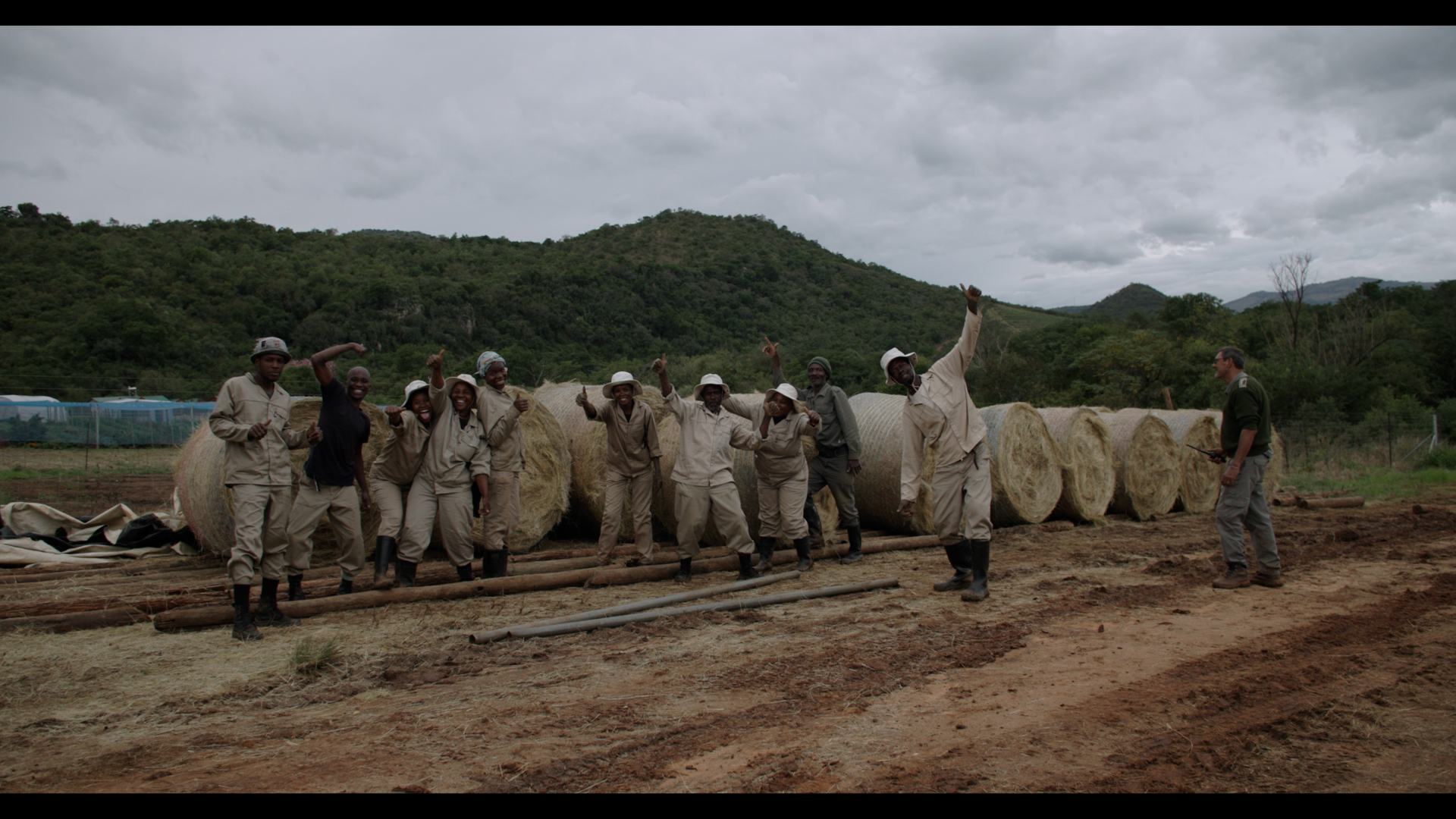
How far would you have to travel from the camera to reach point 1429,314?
44094 mm

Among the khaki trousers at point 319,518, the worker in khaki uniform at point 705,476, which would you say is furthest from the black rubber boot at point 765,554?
the khaki trousers at point 319,518

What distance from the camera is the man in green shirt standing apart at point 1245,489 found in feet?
23.7

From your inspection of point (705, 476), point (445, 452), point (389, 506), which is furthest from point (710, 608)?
point (389, 506)

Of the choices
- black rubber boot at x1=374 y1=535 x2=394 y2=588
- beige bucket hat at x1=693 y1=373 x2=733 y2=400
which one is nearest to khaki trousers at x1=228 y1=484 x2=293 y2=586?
black rubber boot at x1=374 y1=535 x2=394 y2=588

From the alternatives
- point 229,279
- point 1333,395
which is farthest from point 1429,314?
point 229,279

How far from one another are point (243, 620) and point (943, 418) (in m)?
5.45

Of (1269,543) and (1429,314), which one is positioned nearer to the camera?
(1269,543)

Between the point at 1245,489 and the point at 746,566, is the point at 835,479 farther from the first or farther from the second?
the point at 1245,489

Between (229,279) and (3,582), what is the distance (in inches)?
1518

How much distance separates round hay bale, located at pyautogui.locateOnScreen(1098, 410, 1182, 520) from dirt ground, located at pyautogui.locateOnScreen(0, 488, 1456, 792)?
514 centimetres

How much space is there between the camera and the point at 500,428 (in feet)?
25.0

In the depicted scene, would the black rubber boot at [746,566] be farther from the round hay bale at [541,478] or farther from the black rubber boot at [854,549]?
the round hay bale at [541,478]

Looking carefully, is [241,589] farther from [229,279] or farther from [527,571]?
[229,279]

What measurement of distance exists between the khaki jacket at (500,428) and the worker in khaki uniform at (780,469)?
1.97m
